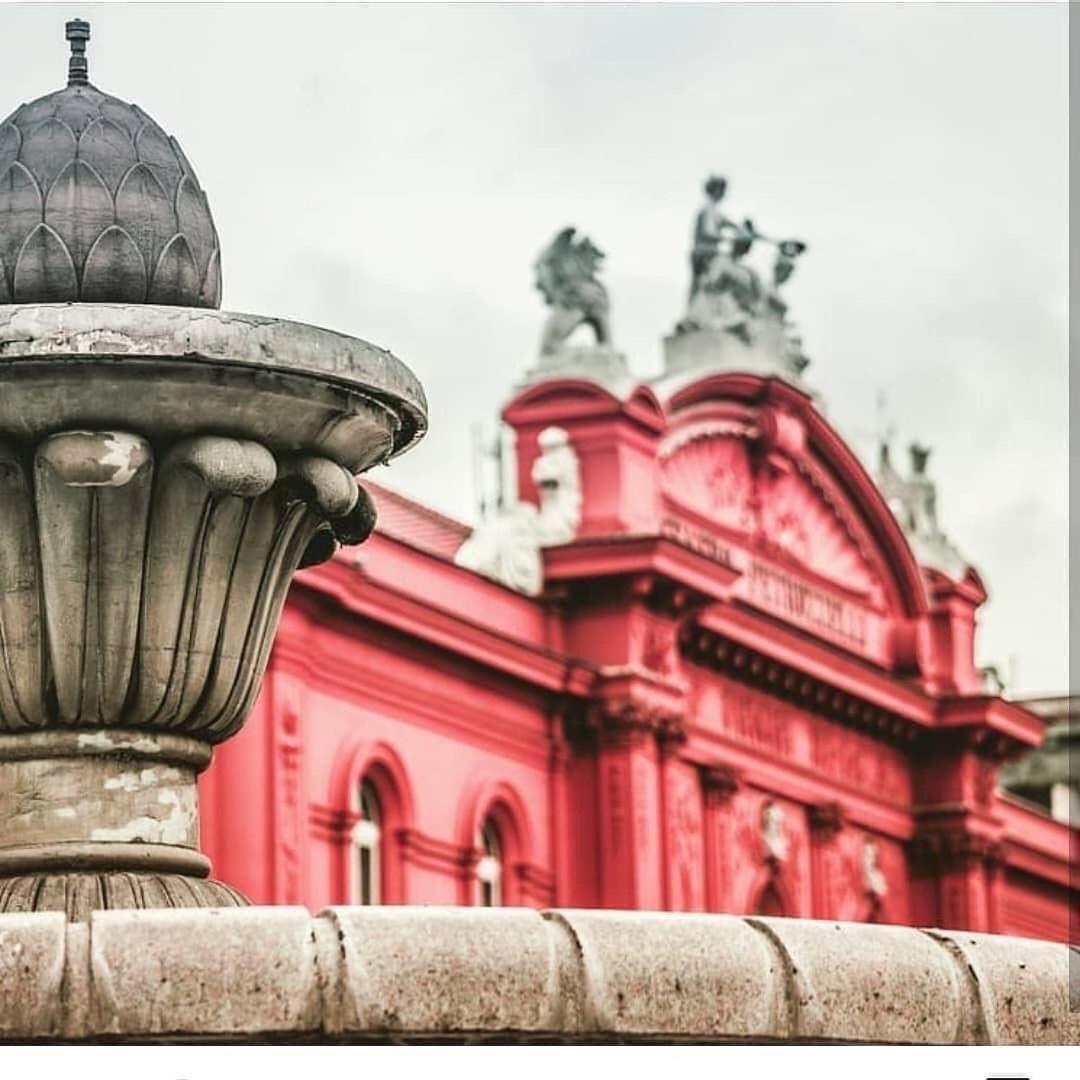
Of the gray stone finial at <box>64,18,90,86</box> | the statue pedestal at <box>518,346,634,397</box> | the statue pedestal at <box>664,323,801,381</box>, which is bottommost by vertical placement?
the gray stone finial at <box>64,18,90,86</box>

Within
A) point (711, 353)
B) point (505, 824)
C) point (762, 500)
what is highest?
point (711, 353)

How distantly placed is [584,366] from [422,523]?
199 cm

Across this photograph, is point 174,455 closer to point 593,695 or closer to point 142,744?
point 142,744

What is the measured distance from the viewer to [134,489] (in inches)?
340

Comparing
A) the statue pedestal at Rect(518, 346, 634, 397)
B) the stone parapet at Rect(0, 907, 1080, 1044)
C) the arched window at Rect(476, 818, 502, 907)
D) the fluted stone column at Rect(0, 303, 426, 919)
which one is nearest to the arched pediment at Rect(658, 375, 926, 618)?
the statue pedestal at Rect(518, 346, 634, 397)

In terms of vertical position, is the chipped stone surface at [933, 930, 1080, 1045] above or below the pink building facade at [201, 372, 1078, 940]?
below

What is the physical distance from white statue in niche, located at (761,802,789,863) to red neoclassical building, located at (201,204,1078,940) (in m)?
0.04

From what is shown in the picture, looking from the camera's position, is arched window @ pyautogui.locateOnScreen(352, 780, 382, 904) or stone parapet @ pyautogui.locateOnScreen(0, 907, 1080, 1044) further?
arched window @ pyautogui.locateOnScreen(352, 780, 382, 904)

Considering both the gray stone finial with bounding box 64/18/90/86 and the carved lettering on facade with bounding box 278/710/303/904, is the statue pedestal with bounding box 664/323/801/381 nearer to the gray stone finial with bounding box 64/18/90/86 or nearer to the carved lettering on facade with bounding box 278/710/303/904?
the carved lettering on facade with bounding box 278/710/303/904

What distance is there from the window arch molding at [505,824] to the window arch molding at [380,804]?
1.03m

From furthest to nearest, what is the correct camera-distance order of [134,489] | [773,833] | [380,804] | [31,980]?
1. [773,833]
2. [380,804]
3. [134,489]
4. [31,980]

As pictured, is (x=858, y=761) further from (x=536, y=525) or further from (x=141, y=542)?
(x=141, y=542)

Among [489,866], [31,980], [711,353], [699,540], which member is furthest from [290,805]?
[31,980]

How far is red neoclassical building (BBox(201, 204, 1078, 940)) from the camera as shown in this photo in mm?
25703
